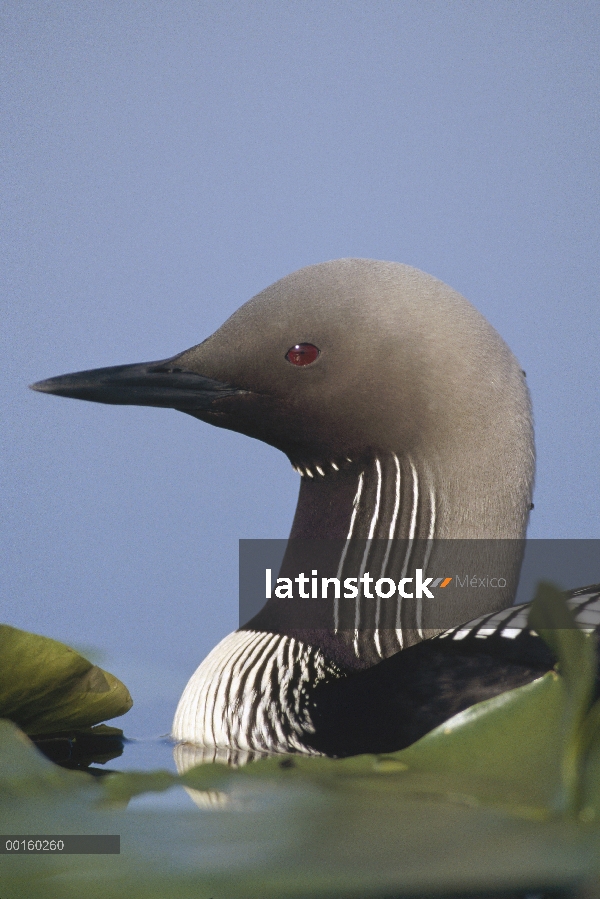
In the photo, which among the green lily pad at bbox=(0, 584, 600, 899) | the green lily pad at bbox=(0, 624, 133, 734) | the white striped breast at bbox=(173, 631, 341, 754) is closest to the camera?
the green lily pad at bbox=(0, 584, 600, 899)

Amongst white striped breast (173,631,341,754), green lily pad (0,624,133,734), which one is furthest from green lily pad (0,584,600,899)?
white striped breast (173,631,341,754)

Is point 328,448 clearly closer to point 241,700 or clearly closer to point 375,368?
point 375,368

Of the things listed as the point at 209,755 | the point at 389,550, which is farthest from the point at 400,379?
the point at 209,755

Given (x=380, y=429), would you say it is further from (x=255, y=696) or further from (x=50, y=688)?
(x=50, y=688)

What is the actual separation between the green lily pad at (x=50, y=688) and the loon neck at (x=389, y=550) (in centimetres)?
24

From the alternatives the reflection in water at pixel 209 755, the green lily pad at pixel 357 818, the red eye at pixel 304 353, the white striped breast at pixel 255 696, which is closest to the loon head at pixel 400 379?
the red eye at pixel 304 353

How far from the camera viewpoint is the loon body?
1.11 meters

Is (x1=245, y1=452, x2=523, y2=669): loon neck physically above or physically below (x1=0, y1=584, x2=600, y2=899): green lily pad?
above

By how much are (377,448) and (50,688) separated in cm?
47

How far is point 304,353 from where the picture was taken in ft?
3.74

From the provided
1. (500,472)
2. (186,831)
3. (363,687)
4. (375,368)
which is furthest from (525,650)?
(186,831)

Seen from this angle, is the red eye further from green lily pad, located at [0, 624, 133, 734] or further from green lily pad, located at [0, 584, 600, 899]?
green lily pad, located at [0, 584, 600, 899]

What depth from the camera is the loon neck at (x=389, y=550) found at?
1.11 metres

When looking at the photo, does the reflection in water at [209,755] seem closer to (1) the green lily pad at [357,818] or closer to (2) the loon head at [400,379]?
(2) the loon head at [400,379]
